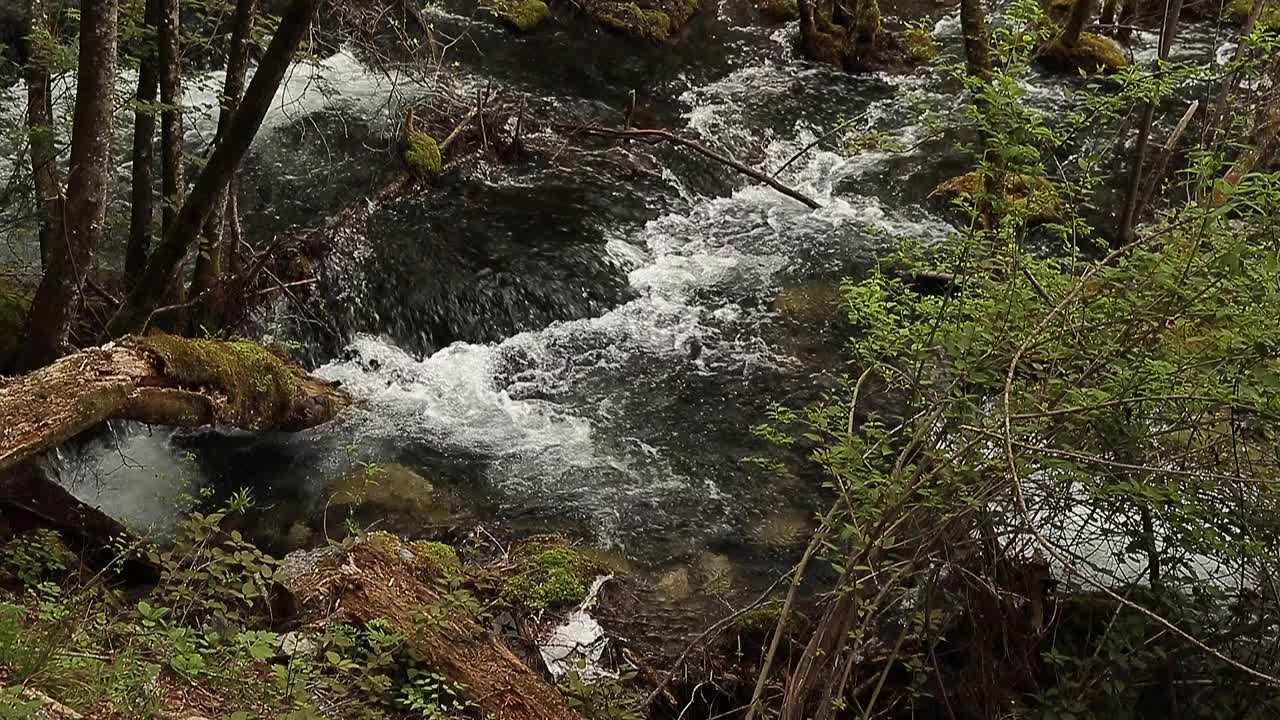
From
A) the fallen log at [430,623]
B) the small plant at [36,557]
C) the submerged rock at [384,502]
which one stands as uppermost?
the small plant at [36,557]

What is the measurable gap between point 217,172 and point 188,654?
3.15m

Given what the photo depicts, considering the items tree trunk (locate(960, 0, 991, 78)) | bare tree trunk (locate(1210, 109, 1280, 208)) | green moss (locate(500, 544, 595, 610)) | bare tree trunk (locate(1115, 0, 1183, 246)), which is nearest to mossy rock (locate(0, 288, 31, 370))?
green moss (locate(500, 544, 595, 610))

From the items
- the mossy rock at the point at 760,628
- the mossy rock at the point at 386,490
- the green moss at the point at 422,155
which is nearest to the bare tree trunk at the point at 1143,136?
the mossy rock at the point at 760,628

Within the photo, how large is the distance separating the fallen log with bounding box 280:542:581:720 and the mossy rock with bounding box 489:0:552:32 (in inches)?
442

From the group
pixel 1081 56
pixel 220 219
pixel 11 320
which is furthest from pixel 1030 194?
pixel 1081 56

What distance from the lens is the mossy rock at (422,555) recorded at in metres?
5.44

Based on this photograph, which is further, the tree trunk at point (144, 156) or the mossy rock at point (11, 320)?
the tree trunk at point (144, 156)

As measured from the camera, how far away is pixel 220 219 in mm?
7336

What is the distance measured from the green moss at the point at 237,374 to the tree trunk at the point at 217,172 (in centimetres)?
36

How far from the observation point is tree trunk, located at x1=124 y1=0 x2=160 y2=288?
20.1ft

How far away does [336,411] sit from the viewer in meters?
8.05

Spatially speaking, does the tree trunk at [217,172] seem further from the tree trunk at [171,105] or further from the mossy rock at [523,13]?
the mossy rock at [523,13]

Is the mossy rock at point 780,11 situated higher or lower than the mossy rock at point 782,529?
higher

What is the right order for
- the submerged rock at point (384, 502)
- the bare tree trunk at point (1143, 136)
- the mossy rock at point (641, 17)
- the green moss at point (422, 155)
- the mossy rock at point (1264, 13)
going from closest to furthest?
the submerged rock at point (384, 502)
the bare tree trunk at point (1143, 136)
the green moss at point (422, 155)
the mossy rock at point (641, 17)
the mossy rock at point (1264, 13)
